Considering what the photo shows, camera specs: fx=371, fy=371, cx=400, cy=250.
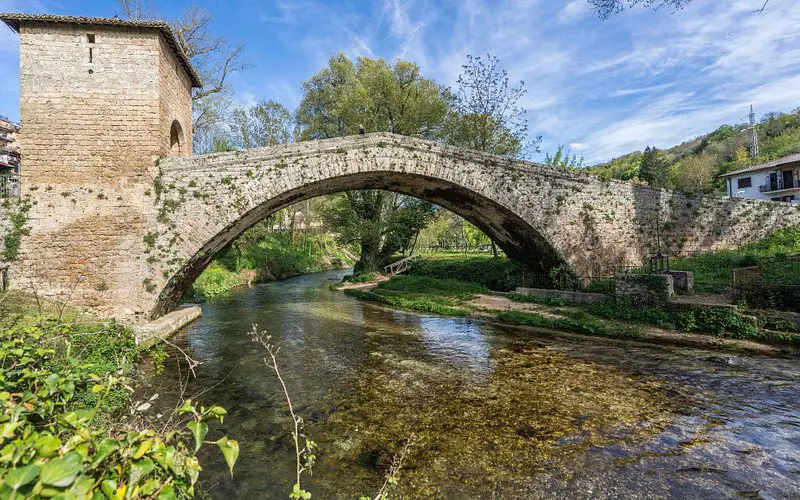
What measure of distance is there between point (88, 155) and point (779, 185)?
4560 centimetres

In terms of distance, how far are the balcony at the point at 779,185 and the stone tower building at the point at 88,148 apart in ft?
142

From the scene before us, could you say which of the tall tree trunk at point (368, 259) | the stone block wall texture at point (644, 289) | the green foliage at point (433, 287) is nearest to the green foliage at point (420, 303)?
the green foliage at point (433, 287)

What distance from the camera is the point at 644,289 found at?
10.7 metres

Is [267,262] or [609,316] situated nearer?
[609,316]

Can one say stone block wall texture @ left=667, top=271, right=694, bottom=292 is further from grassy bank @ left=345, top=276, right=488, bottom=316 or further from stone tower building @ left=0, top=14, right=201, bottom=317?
stone tower building @ left=0, top=14, right=201, bottom=317

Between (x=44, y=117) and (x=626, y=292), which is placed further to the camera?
(x=626, y=292)

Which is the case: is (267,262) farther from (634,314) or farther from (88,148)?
(634,314)

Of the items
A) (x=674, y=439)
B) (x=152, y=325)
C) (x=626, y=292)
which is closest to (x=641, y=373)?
(x=674, y=439)

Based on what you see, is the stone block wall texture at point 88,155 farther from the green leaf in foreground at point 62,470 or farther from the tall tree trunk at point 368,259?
the tall tree trunk at point 368,259

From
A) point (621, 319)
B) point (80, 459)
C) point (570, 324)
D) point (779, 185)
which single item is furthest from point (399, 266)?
point (779, 185)

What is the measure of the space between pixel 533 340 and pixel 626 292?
3677 mm

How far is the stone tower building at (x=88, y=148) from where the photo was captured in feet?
32.2

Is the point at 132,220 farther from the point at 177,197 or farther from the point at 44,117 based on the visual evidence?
the point at 44,117

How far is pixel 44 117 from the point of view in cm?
991
